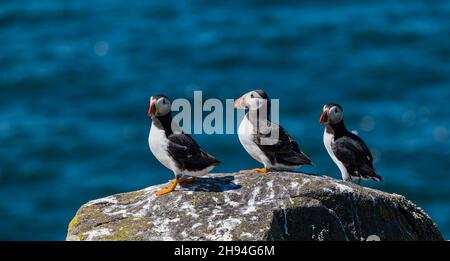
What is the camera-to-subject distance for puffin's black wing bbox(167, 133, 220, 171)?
15578 millimetres

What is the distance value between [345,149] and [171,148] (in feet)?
10.4

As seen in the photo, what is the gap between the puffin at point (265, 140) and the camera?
16.3 m

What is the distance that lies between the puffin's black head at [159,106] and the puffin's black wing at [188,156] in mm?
427

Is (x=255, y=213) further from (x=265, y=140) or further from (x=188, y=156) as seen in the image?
(x=265, y=140)

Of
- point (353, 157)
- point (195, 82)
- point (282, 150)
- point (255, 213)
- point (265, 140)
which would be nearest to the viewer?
point (255, 213)

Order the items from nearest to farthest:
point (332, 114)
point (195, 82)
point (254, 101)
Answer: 1. point (254, 101)
2. point (332, 114)
3. point (195, 82)

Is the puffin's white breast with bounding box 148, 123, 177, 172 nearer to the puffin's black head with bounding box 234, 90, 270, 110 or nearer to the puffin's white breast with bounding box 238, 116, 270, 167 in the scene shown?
the puffin's white breast with bounding box 238, 116, 270, 167

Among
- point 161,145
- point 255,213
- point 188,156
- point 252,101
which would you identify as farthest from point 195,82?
point 255,213

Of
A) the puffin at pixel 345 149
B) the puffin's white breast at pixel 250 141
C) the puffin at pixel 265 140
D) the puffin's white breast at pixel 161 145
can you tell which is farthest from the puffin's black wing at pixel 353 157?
the puffin's white breast at pixel 161 145

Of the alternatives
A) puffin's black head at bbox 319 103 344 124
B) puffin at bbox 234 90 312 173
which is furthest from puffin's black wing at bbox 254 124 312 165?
puffin's black head at bbox 319 103 344 124

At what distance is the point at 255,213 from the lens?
14562mm

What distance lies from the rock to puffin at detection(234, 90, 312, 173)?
0.47m

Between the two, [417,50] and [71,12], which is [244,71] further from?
[71,12]
